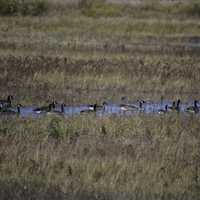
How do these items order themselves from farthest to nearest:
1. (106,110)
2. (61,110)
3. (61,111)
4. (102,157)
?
(106,110) → (61,110) → (61,111) → (102,157)

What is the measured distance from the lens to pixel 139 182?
36.1 ft

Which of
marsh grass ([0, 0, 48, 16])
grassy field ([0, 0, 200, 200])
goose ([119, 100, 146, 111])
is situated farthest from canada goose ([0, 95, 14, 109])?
marsh grass ([0, 0, 48, 16])

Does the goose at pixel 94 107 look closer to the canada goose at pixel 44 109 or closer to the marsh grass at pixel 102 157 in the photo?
the canada goose at pixel 44 109

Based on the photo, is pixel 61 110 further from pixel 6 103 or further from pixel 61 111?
pixel 6 103

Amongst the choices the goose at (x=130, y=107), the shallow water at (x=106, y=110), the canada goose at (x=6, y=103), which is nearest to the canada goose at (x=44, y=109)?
the shallow water at (x=106, y=110)

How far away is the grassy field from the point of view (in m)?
11.0

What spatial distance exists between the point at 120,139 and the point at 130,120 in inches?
73.9

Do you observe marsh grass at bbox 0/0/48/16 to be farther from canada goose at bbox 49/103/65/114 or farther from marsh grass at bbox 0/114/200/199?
marsh grass at bbox 0/114/200/199

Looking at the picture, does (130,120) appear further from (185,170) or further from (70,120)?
(185,170)

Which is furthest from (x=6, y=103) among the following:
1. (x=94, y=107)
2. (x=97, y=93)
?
(x=97, y=93)

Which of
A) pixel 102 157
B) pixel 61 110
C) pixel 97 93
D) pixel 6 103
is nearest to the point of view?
pixel 102 157

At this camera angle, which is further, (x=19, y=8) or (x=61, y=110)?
(x=19, y=8)

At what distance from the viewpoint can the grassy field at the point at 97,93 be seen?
36.1ft

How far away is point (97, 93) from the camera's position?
2058 cm
